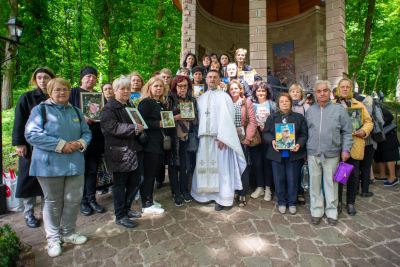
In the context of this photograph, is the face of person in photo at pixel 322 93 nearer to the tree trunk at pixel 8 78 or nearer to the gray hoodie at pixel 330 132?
the gray hoodie at pixel 330 132

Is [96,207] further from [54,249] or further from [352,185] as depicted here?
[352,185]

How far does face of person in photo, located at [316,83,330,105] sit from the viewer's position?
12.2 ft

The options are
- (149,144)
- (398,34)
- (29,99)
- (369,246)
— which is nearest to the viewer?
(369,246)

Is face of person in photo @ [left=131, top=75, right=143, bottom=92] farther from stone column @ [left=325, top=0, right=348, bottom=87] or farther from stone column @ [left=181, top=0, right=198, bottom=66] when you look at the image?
stone column @ [left=325, top=0, right=348, bottom=87]

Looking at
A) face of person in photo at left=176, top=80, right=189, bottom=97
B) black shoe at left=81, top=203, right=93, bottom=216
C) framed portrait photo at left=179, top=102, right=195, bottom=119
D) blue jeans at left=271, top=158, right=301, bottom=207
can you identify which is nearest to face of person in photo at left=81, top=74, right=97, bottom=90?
face of person in photo at left=176, top=80, right=189, bottom=97

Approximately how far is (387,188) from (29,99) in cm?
751

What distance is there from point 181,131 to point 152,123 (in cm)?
65

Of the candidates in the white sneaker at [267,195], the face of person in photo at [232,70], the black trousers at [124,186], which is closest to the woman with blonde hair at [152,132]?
the black trousers at [124,186]

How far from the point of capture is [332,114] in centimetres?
368

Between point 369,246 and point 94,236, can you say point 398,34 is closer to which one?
point 369,246

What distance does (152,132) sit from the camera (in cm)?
380

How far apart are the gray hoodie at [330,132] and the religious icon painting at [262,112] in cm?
93

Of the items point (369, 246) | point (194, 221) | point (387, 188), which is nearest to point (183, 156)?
point (194, 221)

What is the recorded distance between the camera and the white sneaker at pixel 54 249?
9.40 ft
